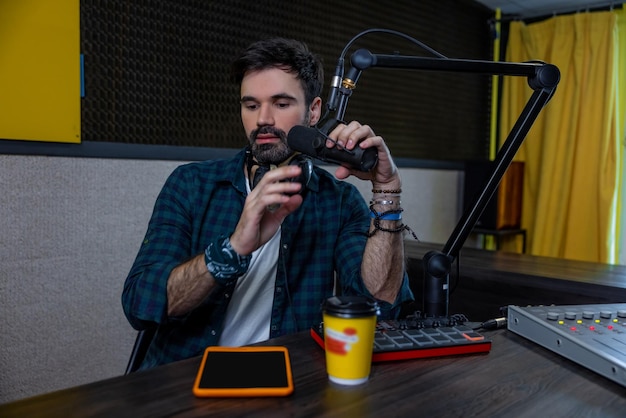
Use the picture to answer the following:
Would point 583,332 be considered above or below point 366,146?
below

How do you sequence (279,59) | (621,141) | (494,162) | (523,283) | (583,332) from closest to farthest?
(583,332), (494,162), (279,59), (523,283), (621,141)

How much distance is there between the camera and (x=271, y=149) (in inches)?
53.2

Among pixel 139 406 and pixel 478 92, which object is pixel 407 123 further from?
pixel 139 406

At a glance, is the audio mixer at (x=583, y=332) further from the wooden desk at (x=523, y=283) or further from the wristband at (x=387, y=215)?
the wooden desk at (x=523, y=283)

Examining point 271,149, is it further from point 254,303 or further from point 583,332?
point 583,332

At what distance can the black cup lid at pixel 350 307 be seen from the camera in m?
0.66

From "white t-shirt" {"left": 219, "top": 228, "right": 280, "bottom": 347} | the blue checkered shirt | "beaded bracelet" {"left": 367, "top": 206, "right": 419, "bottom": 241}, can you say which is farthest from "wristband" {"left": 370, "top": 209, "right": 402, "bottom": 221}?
"white t-shirt" {"left": 219, "top": 228, "right": 280, "bottom": 347}

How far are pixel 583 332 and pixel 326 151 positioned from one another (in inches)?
19.3

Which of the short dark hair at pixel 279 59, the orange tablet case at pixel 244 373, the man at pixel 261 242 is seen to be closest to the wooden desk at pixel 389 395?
the orange tablet case at pixel 244 373

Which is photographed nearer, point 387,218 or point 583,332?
point 583,332

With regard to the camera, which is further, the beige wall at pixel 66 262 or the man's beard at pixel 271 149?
the beige wall at pixel 66 262

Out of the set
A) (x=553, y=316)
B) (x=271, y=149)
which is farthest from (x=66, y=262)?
(x=553, y=316)

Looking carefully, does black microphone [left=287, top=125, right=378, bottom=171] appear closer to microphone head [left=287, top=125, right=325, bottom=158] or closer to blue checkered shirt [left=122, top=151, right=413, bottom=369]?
microphone head [left=287, top=125, right=325, bottom=158]

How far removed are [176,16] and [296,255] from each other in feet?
3.62
